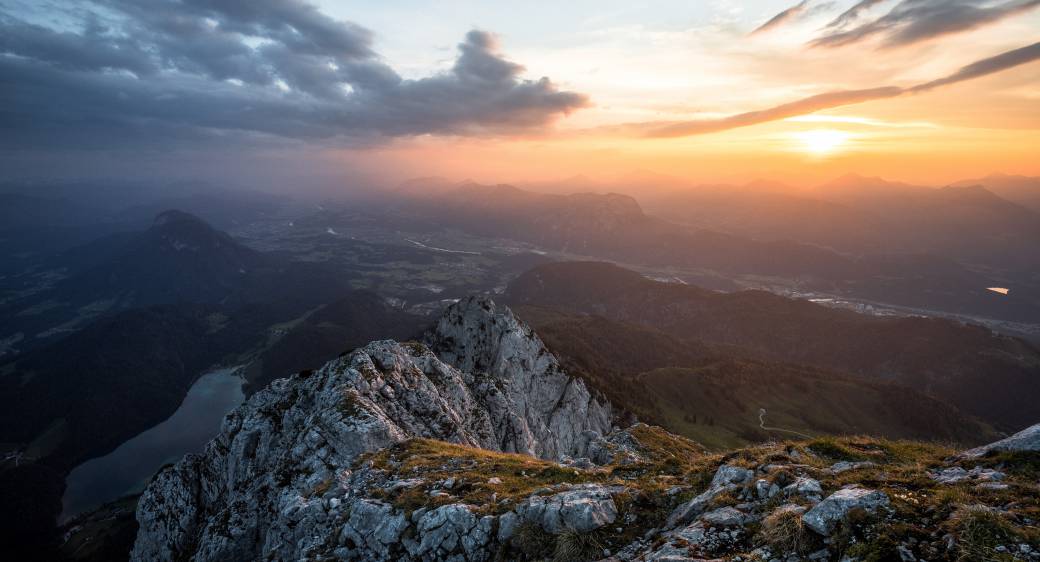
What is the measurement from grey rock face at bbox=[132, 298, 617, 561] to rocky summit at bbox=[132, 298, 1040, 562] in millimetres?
145

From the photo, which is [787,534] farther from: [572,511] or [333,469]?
[333,469]

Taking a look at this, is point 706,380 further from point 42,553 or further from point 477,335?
point 42,553

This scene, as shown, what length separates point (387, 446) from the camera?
37219 mm

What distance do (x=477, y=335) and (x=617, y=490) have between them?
84.3 m

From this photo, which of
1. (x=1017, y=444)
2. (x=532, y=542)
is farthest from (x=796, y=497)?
(x=532, y=542)

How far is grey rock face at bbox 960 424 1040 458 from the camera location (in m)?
17.1

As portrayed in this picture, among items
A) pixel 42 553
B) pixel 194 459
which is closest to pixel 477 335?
pixel 194 459

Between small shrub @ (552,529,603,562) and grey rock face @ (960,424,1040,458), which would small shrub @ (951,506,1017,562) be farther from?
small shrub @ (552,529,603,562)

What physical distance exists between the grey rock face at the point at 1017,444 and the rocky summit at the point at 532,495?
0.09 m

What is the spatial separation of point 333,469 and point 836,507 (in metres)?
35.1

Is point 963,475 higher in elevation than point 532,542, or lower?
higher

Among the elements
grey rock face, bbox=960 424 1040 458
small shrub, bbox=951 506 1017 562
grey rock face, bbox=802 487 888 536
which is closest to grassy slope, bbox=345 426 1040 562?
small shrub, bbox=951 506 1017 562

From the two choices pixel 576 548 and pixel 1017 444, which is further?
pixel 1017 444

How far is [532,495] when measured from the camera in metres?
21.4
